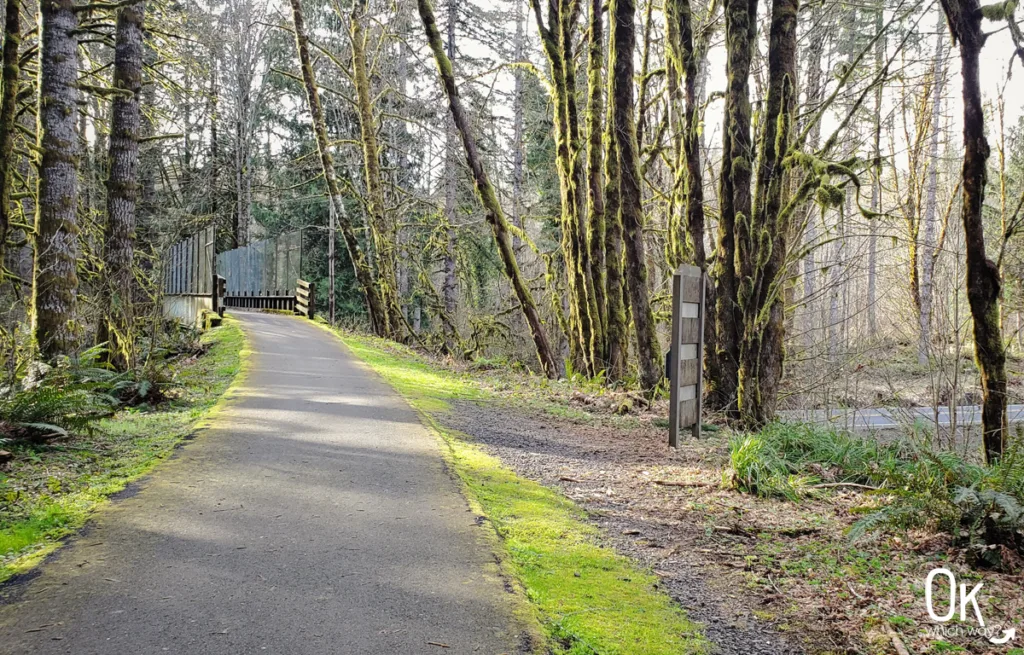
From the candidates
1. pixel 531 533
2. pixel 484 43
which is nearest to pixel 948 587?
pixel 531 533

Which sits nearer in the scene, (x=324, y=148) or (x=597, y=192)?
(x=597, y=192)

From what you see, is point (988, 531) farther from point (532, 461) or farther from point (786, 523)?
point (532, 461)

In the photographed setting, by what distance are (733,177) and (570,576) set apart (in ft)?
25.0

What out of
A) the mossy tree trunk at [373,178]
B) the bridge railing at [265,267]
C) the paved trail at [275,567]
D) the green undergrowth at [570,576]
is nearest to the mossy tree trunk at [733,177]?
the green undergrowth at [570,576]

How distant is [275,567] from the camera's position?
12.7ft

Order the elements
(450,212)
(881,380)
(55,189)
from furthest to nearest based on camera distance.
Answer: (450,212) < (881,380) < (55,189)

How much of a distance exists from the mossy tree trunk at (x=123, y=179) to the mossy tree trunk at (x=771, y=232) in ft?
28.0

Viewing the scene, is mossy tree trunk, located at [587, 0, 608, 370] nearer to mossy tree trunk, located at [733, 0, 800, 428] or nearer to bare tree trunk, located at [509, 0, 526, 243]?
mossy tree trunk, located at [733, 0, 800, 428]

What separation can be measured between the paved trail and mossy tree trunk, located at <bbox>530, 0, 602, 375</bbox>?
25.6 ft

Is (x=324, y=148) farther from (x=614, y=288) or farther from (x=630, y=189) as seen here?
(x=630, y=189)

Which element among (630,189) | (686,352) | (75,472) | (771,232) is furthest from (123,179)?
(771,232)

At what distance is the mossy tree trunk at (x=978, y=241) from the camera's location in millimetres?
6281

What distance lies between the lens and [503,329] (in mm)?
23125

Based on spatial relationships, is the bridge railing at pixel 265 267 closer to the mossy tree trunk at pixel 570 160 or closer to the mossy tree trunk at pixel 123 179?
the mossy tree trunk at pixel 570 160
